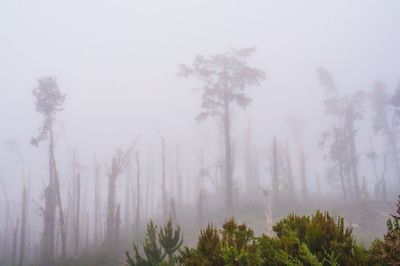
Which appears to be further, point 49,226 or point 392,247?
point 49,226

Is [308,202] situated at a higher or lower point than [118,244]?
higher

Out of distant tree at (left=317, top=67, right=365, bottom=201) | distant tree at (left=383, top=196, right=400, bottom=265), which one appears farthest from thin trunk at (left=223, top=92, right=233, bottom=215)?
distant tree at (left=383, top=196, right=400, bottom=265)

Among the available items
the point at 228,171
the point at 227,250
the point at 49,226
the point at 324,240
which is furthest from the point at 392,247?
the point at 49,226

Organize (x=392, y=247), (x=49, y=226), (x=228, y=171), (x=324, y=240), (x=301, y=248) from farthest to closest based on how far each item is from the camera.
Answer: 1. (x=228, y=171)
2. (x=49, y=226)
3. (x=324, y=240)
4. (x=301, y=248)
5. (x=392, y=247)

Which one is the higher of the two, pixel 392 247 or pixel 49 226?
pixel 392 247

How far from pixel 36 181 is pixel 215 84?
164 metres

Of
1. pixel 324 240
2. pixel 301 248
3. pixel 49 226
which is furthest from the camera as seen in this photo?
pixel 49 226

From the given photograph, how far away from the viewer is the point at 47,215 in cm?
2728

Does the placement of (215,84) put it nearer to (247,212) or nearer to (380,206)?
(247,212)

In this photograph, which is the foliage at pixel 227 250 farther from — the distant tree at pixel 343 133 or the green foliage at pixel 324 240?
the distant tree at pixel 343 133

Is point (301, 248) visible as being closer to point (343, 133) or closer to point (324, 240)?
point (324, 240)

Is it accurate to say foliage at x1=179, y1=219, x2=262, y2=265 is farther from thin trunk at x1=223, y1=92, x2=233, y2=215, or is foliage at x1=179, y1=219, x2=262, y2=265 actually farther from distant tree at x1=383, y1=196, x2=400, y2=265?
thin trunk at x1=223, y1=92, x2=233, y2=215

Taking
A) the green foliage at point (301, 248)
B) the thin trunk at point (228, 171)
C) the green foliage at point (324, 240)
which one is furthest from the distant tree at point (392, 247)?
the thin trunk at point (228, 171)

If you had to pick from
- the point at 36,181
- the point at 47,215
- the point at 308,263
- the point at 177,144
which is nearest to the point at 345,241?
the point at 308,263
